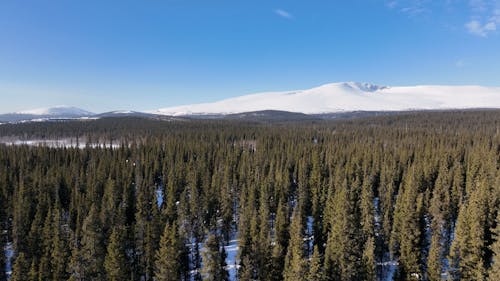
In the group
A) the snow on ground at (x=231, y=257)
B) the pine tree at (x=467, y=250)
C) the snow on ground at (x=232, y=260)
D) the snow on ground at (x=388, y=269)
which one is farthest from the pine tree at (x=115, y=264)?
the pine tree at (x=467, y=250)

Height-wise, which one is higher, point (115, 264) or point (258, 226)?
point (258, 226)

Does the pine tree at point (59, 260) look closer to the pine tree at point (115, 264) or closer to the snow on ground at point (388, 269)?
the pine tree at point (115, 264)

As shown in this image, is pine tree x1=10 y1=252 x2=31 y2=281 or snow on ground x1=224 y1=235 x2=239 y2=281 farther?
snow on ground x1=224 y1=235 x2=239 y2=281

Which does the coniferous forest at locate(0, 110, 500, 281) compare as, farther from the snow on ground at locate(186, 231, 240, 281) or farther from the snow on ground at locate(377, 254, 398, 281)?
the snow on ground at locate(186, 231, 240, 281)

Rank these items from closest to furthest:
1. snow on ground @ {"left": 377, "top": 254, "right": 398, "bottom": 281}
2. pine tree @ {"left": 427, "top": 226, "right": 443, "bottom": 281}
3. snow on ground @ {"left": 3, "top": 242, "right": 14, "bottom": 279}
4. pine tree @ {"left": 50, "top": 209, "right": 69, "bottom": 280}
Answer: pine tree @ {"left": 427, "top": 226, "right": 443, "bottom": 281} < pine tree @ {"left": 50, "top": 209, "right": 69, "bottom": 280} < snow on ground @ {"left": 377, "top": 254, "right": 398, "bottom": 281} < snow on ground @ {"left": 3, "top": 242, "right": 14, "bottom": 279}

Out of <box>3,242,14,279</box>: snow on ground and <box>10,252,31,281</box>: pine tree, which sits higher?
<box>10,252,31,281</box>: pine tree

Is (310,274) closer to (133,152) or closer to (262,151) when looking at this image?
(262,151)

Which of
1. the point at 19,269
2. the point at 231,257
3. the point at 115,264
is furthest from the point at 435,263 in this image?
the point at 19,269

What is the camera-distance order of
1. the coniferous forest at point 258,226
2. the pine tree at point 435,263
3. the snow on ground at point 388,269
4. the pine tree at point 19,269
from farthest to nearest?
the snow on ground at point 388,269 → the coniferous forest at point 258,226 → the pine tree at point 19,269 → the pine tree at point 435,263

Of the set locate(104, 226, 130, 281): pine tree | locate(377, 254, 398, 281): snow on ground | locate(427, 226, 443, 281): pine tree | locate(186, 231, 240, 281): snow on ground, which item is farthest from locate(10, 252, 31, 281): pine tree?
locate(427, 226, 443, 281): pine tree

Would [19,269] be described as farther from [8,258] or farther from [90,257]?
[8,258]

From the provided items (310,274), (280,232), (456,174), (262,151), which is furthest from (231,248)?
(262,151)
